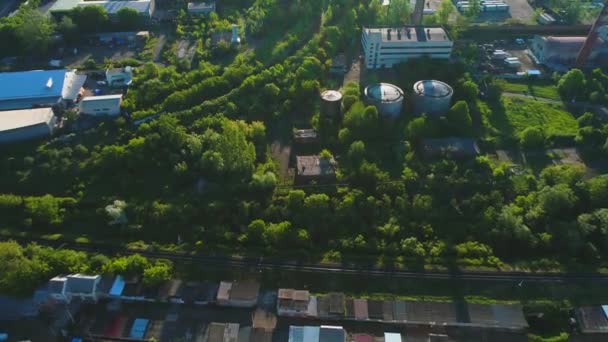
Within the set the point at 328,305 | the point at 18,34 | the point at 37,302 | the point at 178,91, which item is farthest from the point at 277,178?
the point at 18,34

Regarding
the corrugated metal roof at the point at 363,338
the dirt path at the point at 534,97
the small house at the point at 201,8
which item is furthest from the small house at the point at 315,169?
the small house at the point at 201,8

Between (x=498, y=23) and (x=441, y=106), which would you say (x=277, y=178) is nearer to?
(x=441, y=106)

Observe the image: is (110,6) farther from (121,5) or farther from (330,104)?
(330,104)

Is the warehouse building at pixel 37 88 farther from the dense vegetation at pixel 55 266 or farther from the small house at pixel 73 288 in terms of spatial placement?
the small house at pixel 73 288

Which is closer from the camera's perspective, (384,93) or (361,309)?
Result: (361,309)

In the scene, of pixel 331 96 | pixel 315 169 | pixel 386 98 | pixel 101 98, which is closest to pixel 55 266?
pixel 101 98

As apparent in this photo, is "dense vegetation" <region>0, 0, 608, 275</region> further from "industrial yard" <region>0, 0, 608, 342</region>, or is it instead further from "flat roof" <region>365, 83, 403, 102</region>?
"flat roof" <region>365, 83, 403, 102</region>
